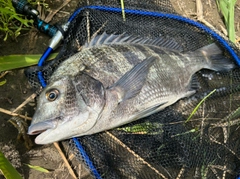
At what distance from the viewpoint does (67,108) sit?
260cm

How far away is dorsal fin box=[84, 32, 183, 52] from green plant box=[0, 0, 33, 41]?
68 cm

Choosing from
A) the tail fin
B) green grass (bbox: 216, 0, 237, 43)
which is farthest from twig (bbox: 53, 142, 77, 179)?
green grass (bbox: 216, 0, 237, 43)

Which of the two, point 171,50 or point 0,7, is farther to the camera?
point 171,50

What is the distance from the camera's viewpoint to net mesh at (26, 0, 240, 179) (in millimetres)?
3123

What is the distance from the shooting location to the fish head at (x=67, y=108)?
Answer: 8.38ft

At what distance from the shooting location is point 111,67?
113 inches

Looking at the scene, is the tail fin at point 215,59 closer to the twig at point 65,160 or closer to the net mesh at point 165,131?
the net mesh at point 165,131

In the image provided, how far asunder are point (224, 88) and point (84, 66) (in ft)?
4.66

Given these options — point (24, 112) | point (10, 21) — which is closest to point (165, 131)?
point (24, 112)

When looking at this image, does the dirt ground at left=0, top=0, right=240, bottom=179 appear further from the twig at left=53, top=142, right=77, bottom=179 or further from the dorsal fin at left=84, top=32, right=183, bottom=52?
the dorsal fin at left=84, top=32, right=183, bottom=52

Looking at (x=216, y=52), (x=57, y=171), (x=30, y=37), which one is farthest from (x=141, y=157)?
(x=30, y=37)

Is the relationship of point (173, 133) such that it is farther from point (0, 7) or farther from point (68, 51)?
point (0, 7)

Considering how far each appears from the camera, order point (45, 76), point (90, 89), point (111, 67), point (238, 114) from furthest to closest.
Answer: point (238, 114) < point (45, 76) < point (111, 67) < point (90, 89)

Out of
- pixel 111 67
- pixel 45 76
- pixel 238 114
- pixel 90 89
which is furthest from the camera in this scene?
pixel 238 114
